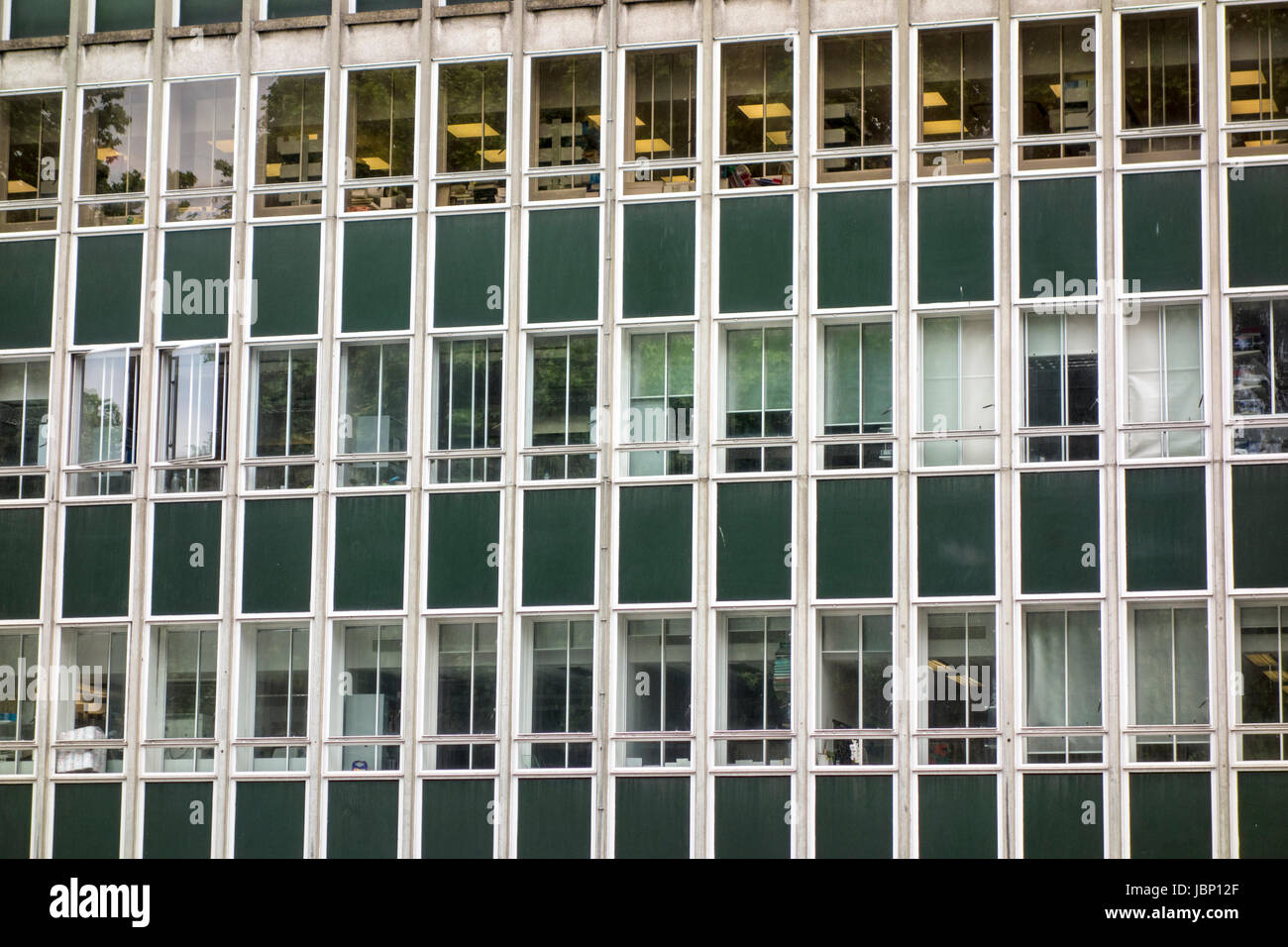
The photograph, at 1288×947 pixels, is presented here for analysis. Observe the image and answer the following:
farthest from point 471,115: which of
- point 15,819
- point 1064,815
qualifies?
point 1064,815

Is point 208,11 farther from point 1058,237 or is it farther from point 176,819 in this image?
point 1058,237

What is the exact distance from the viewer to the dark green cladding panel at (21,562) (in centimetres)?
3188

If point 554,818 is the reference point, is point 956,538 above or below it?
above

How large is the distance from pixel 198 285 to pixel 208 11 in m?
4.44

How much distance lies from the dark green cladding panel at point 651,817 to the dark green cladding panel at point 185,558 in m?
6.72

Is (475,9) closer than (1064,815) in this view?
No

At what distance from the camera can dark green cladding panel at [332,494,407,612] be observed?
30.9 meters

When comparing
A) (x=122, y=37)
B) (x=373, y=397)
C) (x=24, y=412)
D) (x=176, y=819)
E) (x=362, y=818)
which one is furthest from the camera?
(x=122, y=37)

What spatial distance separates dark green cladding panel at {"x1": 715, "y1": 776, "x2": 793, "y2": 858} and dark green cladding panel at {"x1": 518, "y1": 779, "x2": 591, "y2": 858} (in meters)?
1.89

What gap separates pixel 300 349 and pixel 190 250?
2315 mm

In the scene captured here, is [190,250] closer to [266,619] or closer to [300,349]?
[300,349]

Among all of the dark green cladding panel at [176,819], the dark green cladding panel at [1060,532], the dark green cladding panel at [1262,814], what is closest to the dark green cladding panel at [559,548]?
the dark green cladding panel at [176,819]

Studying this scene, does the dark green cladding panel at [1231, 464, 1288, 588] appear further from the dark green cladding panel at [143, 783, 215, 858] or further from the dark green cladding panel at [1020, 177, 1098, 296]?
the dark green cladding panel at [143, 783, 215, 858]

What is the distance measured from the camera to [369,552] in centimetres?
3106
